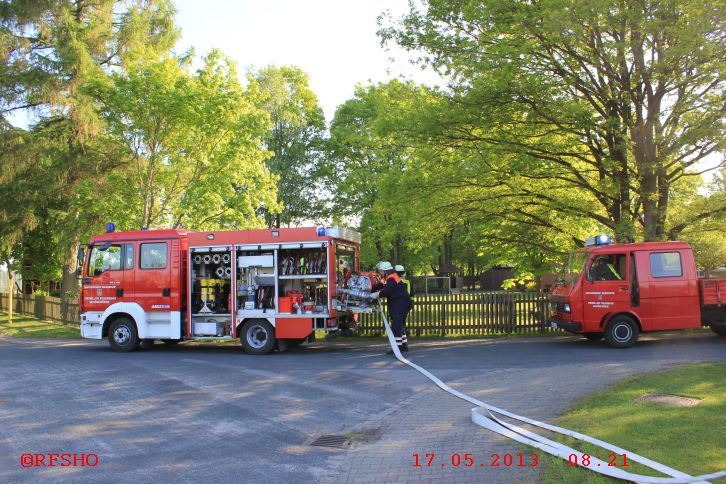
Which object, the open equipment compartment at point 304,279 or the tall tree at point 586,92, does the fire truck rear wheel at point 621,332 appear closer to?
the tall tree at point 586,92

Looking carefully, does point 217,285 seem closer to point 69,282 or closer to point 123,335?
point 123,335

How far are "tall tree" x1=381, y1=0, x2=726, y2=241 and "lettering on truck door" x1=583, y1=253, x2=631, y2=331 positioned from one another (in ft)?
5.65

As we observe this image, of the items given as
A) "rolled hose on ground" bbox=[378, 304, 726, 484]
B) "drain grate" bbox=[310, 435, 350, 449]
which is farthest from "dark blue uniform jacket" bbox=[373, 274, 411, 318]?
"drain grate" bbox=[310, 435, 350, 449]

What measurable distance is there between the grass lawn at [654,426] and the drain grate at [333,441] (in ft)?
6.78

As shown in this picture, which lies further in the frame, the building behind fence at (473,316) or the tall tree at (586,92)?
the building behind fence at (473,316)

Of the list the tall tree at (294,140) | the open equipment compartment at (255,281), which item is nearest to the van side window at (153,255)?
the open equipment compartment at (255,281)

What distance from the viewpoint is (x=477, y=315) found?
1527 cm

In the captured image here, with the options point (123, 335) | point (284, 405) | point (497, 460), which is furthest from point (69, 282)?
point (497, 460)

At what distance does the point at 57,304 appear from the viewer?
22.0 metres

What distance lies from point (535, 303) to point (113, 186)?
15009 mm

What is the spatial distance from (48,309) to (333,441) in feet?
70.3

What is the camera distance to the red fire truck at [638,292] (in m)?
12.0

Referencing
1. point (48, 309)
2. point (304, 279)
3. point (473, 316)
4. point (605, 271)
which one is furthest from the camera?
point (48, 309)

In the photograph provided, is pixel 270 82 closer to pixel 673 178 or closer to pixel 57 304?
pixel 57 304
